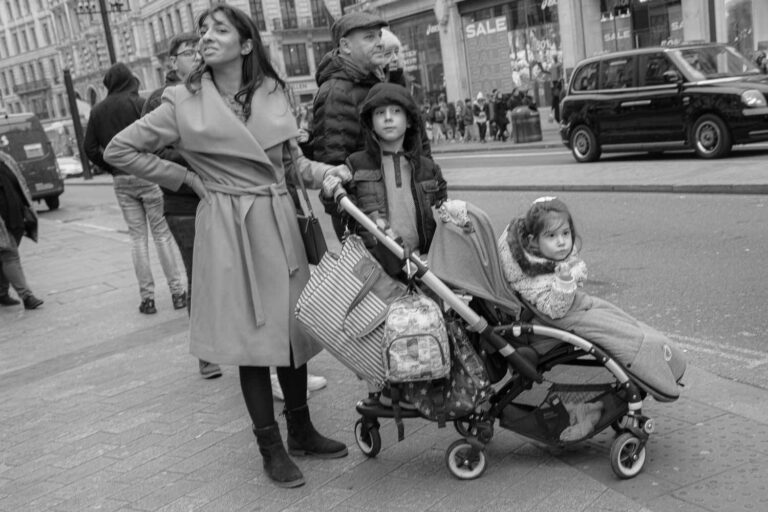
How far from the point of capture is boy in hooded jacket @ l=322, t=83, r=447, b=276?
11.8 ft

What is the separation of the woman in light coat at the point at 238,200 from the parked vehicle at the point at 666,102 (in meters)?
10.9

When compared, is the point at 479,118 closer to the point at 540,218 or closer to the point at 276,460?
the point at 540,218

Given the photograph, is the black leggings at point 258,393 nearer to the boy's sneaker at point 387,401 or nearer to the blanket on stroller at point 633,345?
the boy's sneaker at point 387,401

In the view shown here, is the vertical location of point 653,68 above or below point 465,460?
above

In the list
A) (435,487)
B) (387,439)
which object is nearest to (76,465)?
(387,439)

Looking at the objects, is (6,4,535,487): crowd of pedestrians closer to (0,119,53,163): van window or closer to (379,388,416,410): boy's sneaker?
(379,388,416,410): boy's sneaker

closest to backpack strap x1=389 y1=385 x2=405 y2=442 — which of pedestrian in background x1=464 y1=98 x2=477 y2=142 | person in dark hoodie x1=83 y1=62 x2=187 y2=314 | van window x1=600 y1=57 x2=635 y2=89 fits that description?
person in dark hoodie x1=83 y1=62 x2=187 y2=314

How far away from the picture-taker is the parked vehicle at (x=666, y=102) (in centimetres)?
1295

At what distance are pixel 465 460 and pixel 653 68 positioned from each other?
484 inches

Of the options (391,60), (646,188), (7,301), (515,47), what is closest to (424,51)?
(515,47)

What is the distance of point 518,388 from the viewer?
3.43 meters

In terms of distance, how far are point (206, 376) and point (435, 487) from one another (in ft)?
7.45

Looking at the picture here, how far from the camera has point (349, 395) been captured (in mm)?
4633

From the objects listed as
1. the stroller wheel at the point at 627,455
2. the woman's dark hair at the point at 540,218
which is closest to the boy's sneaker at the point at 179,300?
the woman's dark hair at the point at 540,218
